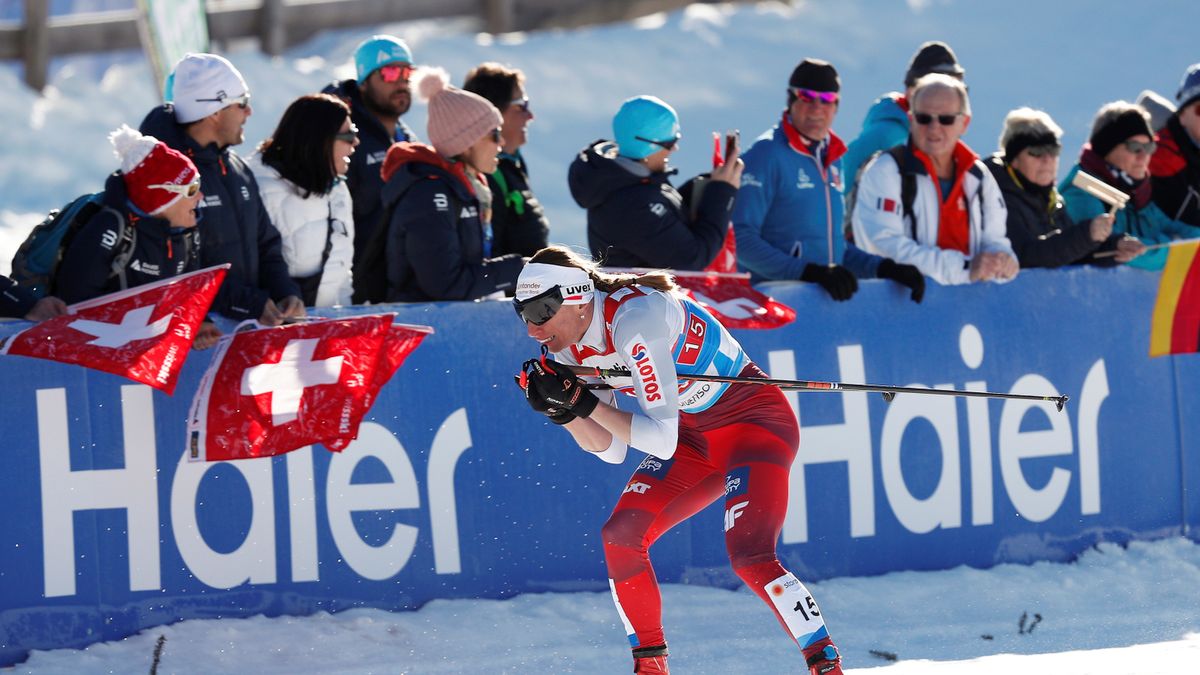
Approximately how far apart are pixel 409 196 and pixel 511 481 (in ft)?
4.16

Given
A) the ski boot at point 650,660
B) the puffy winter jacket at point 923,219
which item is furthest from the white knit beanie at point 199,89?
the puffy winter jacket at point 923,219

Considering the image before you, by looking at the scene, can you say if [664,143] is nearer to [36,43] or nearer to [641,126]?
[641,126]

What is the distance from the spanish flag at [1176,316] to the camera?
8.10m

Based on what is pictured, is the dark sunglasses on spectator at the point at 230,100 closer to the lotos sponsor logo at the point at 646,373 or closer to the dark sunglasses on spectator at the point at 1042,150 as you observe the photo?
the lotos sponsor logo at the point at 646,373

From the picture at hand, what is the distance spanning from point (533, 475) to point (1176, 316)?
342 cm

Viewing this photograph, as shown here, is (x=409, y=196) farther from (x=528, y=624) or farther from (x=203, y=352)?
(x=528, y=624)

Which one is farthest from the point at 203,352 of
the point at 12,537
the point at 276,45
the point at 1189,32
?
the point at 1189,32

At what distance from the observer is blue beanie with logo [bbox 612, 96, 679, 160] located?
7.13 metres

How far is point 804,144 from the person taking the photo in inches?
305

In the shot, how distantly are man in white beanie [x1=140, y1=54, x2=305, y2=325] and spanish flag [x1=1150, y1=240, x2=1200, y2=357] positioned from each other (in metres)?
4.23

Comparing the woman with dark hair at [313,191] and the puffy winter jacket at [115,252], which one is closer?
the puffy winter jacket at [115,252]

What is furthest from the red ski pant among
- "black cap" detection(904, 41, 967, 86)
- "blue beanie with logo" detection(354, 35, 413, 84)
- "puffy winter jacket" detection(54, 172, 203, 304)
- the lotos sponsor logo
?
"black cap" detection(904, 41, 967, 86)

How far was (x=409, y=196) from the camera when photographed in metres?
6.82

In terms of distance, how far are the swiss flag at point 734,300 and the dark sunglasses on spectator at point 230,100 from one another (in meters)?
1.97
